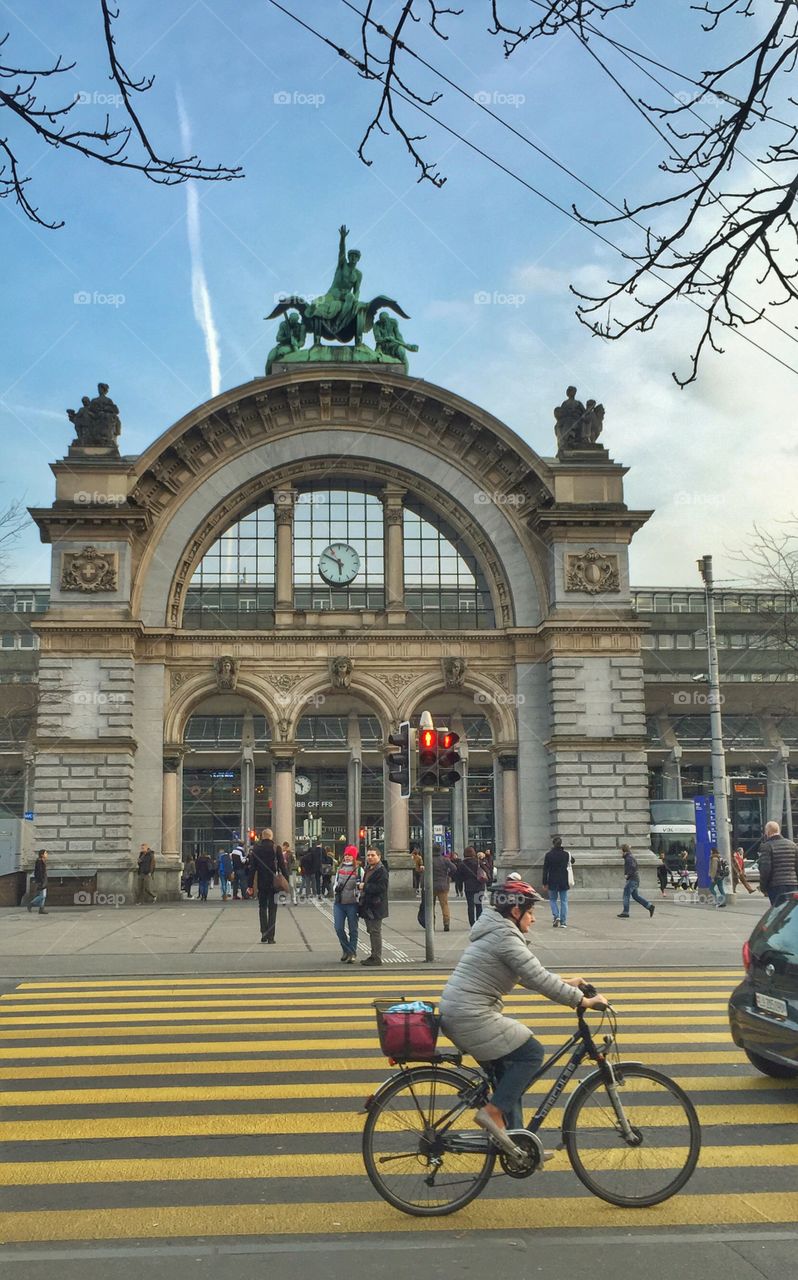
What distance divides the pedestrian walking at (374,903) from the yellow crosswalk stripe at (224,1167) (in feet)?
36.8

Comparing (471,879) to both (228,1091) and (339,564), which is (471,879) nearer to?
(228,1091)

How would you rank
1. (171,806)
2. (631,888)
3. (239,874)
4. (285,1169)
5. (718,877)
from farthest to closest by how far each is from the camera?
1. (239,874)
2. (171,806)
3. (718,877)
4. (631,888)
5. (285,1169)

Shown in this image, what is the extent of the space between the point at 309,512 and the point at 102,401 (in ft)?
25.1

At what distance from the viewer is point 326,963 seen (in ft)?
64.4

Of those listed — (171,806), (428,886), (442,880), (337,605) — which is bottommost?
(442,880)

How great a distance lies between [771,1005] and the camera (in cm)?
1010

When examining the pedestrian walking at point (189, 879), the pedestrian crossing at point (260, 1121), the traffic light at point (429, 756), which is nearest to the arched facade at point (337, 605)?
the pedestrian walking at point (189, 879)

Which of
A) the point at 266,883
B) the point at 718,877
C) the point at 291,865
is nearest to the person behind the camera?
the point at 266,883

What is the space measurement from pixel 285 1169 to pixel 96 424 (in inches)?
1379

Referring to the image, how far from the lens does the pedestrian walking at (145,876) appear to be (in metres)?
36.1

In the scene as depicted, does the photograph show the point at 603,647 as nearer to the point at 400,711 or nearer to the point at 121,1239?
the point at 400,711

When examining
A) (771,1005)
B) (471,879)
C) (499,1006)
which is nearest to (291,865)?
(471,879)

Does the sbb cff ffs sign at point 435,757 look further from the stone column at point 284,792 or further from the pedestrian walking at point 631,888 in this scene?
the stone column at point 284,792

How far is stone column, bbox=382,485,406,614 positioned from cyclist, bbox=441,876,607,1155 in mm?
32974
